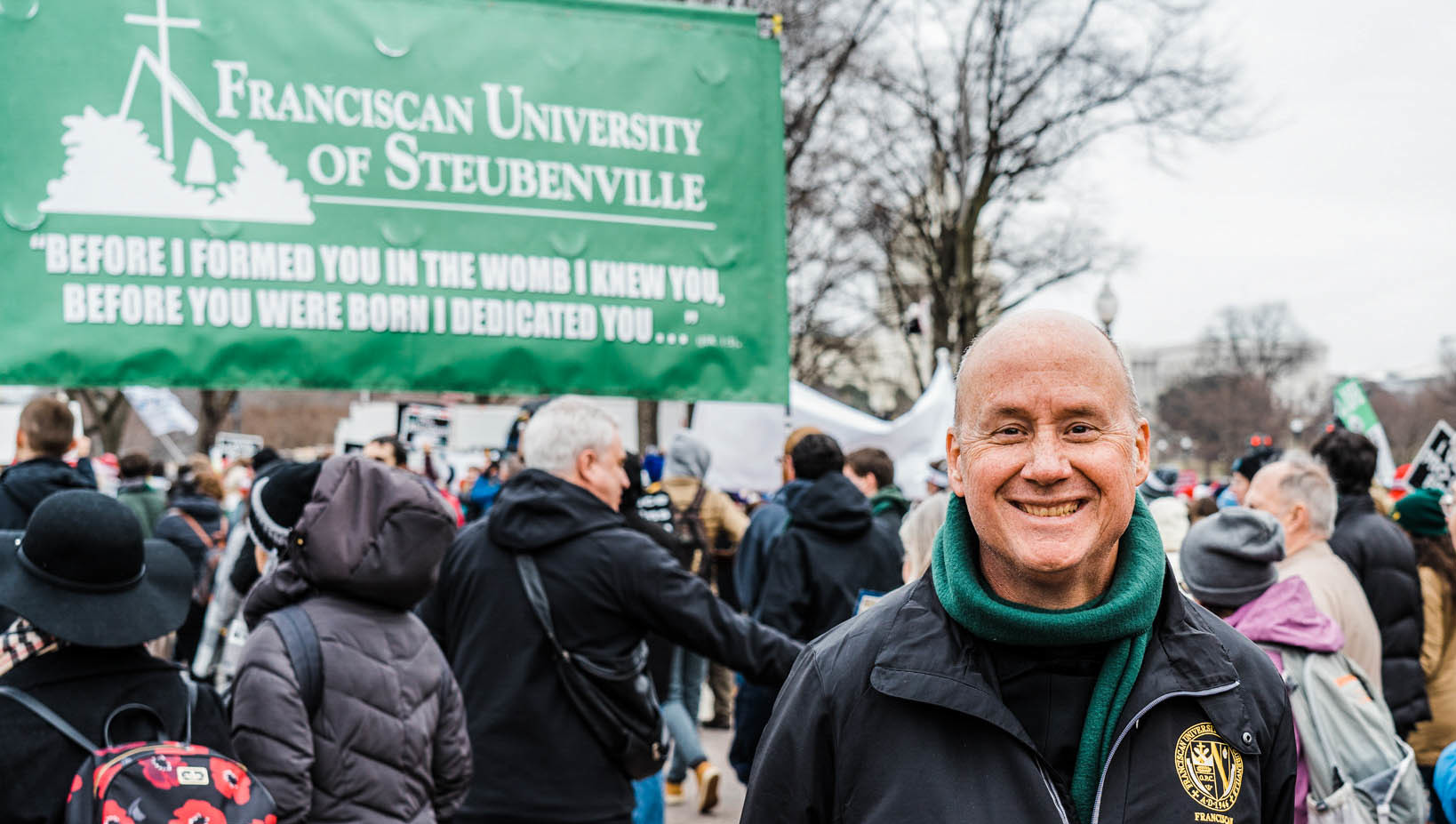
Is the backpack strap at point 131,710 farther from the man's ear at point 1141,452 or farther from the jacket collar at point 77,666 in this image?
the man's ear at point 1141,452

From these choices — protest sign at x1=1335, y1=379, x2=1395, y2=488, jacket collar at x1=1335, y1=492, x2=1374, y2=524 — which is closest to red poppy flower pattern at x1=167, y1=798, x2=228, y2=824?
jacket collar at x1=1335, y1=492, x2=1374, y2=524

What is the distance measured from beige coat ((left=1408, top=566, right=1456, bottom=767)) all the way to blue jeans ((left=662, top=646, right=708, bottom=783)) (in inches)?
142

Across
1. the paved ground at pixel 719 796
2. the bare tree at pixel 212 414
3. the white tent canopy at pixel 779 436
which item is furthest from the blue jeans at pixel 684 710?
the bare tree at pixel 212 414

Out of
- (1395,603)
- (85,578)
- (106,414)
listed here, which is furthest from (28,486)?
(106,414)

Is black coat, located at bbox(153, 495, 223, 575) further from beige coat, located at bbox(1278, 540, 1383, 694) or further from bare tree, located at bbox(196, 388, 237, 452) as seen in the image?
bare tree, located at bbox(196, 388, 237, 452)

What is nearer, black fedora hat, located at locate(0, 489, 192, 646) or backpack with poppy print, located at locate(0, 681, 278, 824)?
backpack with poppy print, located at locate(0, 681, 278, 824)

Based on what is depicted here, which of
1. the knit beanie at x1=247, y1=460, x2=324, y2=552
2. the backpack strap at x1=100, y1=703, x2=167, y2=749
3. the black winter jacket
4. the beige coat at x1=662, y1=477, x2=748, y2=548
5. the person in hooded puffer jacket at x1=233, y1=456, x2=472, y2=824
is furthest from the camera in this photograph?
the beige coat at x1=662, y1=477, x2=748, y2=548

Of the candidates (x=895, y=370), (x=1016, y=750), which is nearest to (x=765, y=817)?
(x=1016, y=750)

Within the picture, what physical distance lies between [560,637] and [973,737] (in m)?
2.49

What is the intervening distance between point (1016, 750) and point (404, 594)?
2.09m

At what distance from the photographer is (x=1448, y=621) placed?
222 inches

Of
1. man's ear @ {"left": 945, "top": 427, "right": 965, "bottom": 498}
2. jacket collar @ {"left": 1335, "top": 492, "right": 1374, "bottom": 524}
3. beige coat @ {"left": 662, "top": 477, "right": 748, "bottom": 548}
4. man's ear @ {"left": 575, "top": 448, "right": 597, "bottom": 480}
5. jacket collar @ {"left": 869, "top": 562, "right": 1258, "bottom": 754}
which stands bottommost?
beige coat @ {"left": 662, "top": 477, "right": 748, "bottom": 548}

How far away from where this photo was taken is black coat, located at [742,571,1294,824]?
183 centimetres

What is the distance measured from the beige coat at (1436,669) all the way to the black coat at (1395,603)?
0.26 feet
